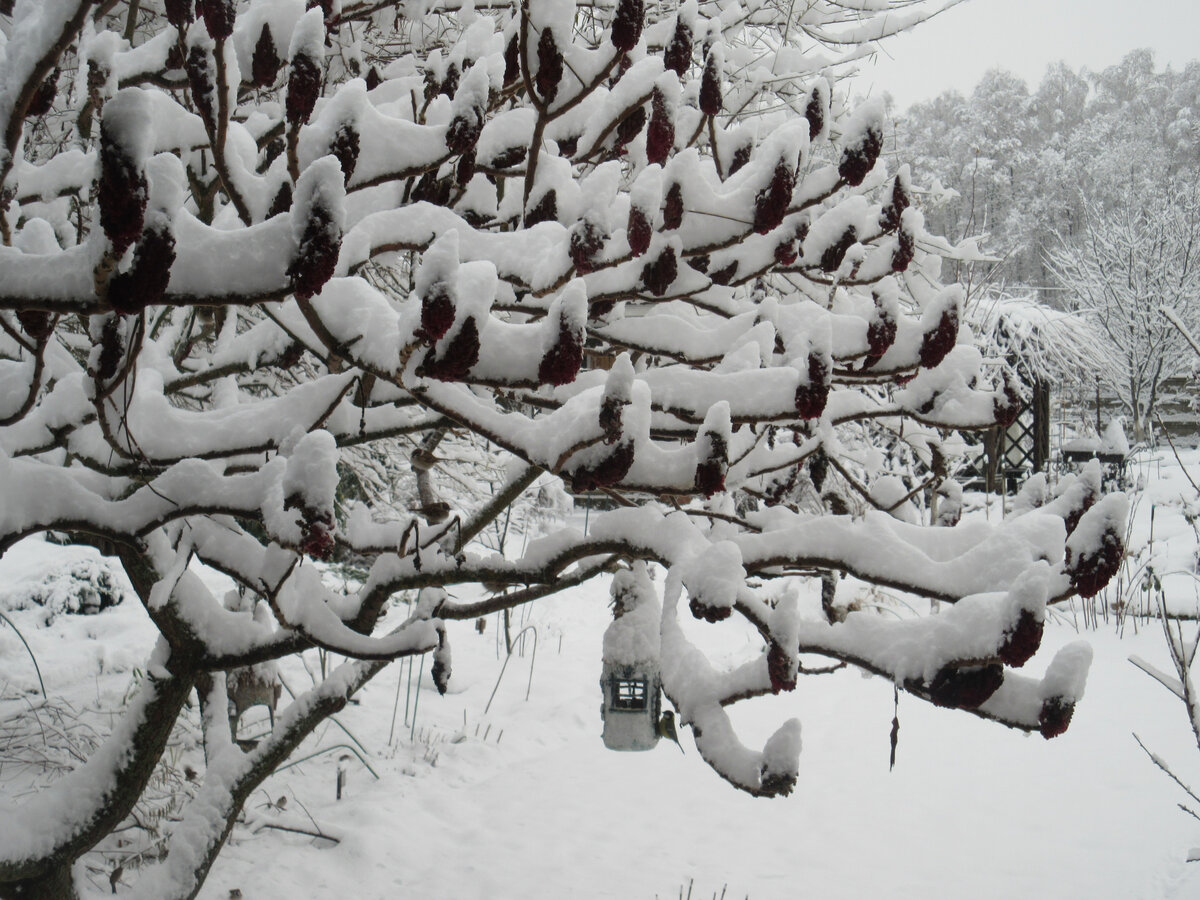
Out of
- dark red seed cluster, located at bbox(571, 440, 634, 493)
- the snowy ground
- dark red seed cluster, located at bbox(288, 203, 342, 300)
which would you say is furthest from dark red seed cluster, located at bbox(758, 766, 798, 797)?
the snowy ground

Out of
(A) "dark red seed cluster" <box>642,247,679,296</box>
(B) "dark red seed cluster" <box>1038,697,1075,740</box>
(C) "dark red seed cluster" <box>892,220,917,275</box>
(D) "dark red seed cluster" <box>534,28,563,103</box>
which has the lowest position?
(B) "dark red seed cluster" <box>1038,697,1075,740</box>

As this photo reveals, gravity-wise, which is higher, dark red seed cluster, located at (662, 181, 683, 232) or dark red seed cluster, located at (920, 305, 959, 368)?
dark red seed cluster, located at (662, 181, 683, 232)

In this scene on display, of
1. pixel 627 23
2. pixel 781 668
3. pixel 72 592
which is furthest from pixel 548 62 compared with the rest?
pixel 72 592

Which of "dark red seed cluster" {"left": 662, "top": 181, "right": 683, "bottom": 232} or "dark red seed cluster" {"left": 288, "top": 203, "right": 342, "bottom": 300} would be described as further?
"dark red seed cluster" {"left": 662, "top": 181, "right": 683, "bottom": 232}

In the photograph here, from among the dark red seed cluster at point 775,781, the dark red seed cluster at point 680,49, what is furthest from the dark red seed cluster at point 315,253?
the dark red seed cluster at point 775,781

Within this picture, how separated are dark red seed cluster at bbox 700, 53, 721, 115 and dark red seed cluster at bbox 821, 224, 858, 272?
1.35ft

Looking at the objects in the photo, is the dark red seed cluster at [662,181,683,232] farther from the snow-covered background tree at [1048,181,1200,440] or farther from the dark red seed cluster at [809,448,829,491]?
the snow-covered background tree at [1048,181,1200,440]

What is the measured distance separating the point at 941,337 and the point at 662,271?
1.82ft

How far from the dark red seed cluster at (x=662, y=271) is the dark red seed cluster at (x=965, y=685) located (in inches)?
30.3

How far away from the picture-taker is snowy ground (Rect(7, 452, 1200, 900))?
3.02 metres

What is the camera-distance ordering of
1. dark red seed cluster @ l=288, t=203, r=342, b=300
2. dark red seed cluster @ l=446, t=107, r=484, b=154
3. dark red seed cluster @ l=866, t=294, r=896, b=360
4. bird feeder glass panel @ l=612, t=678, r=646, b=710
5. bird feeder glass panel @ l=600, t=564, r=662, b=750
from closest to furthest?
1. dark red seed cluster @ l=288, t=203, r=342, b=300
2. dark red seed cluster @ l=446, t=107, r=484, b=154
3. dark red seed cluster @ l=866, t=294, r=896, b=360
4. bird feeder glass panel @ l=600, t=564, r=662, b=750
5. bird feeder glass panel @ l=612, t=678, r=646, b=710

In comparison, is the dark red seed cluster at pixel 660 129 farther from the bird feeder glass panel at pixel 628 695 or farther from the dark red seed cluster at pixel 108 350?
the bird feeder glass panel at pixel 628 695

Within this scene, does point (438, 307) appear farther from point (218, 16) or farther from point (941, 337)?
point (941, 337)

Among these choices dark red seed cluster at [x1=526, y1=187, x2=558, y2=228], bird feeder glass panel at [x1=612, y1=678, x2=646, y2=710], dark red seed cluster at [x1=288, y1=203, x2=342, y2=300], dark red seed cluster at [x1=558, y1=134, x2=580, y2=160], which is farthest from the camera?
bird feeder glass panel at [x1=612, y1=678, x2=646, y2=710]
